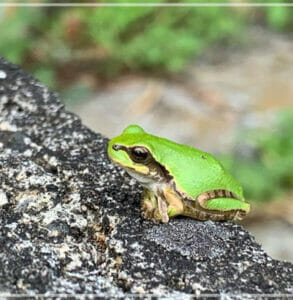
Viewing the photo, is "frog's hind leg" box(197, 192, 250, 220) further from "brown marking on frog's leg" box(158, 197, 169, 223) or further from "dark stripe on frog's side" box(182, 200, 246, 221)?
"brown marking on frog's leg" box(158, 197, 169, 223)

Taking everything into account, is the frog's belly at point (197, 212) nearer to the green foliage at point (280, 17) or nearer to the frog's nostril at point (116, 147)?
the frog's nostril at point (116, 147)

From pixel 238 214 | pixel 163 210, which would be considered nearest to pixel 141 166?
pixel 163 210

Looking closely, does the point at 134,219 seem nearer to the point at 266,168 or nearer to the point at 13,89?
the point at 13,89

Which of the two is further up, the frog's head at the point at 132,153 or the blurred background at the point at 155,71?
the blurred background at the point at 155,71

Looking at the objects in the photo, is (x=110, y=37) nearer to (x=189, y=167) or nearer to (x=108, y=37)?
(x=108, y=37)

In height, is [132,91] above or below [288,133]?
above

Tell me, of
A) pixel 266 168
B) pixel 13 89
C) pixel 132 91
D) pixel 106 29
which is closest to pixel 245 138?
pixel 266 168

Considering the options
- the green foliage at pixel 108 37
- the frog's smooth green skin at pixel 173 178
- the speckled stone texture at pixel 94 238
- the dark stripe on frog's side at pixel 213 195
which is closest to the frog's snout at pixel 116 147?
the frog's smooth green skin at pixel 173 178
